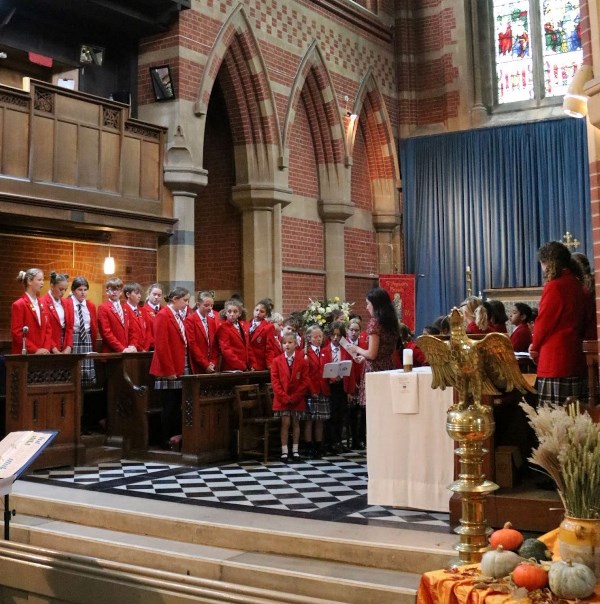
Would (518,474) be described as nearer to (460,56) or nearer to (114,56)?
(114,56)

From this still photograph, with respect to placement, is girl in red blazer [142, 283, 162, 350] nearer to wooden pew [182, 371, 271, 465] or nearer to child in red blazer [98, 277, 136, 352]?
child in red blazer [98, 277, 136, 352]

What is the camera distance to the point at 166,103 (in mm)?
11172

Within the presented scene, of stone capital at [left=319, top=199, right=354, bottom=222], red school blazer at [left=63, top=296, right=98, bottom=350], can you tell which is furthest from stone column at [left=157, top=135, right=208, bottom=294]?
stone capital at [left=319, top=199, right=354, bottom=222]

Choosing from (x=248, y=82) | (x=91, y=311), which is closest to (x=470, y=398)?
(x=91, y=311)

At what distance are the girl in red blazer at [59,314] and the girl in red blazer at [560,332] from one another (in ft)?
16.0

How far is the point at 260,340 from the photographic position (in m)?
8.73

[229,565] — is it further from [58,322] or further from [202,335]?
[58,322]

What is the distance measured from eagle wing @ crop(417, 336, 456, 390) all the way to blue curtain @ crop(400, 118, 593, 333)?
11.7 m

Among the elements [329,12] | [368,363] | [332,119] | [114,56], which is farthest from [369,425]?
[329,12]

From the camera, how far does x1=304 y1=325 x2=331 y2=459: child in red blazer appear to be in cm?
767

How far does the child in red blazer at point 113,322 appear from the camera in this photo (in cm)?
852

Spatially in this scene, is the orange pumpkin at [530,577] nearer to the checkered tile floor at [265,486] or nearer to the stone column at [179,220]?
the checkered tile floor at [265,486]

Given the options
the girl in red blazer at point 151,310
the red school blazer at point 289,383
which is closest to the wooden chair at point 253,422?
the red school blazer at point 289,383

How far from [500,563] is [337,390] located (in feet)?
17.9
